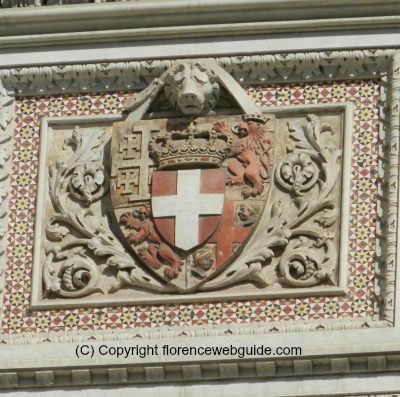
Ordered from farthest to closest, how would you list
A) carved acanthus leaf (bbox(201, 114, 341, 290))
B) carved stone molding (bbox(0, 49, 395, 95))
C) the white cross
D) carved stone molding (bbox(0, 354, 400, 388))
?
carved stone molding (bbox(0, 49, 395, 95))
the white cross
carved acanthus leaf (bbox(201, 114, 341, 290))
carved stone molding (bbox(0, 354, 400, 388))

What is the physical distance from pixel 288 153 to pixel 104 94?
1.48m

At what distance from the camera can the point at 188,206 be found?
23.4m

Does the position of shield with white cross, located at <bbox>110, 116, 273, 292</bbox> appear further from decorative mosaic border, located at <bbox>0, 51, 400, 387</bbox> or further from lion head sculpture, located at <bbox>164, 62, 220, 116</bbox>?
decorative mosaic border, located at <bbox>0, 51, 400, 387</bbox>

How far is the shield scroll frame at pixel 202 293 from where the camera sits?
23062 millimetres

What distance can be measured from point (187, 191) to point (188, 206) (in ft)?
0.38

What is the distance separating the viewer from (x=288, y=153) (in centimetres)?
2356

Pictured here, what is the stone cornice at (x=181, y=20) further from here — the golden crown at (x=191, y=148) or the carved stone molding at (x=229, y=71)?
the golden crown at (x=191, y=148)

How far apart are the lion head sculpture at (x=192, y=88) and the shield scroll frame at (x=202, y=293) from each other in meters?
0.40

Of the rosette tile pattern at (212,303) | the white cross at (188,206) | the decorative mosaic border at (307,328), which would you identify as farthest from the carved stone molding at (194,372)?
the white cross at (188,206)

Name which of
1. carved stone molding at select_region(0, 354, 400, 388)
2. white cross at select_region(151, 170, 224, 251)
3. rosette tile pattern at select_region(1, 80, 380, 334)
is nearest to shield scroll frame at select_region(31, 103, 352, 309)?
rosette tile pattern at select_region(1, 80, 380, 334)

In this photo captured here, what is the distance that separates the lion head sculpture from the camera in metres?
23.7

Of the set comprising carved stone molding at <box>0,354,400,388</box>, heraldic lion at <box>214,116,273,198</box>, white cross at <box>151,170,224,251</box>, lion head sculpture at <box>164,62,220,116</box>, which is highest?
lion head sculpture at <box>164,62,220,116</box>

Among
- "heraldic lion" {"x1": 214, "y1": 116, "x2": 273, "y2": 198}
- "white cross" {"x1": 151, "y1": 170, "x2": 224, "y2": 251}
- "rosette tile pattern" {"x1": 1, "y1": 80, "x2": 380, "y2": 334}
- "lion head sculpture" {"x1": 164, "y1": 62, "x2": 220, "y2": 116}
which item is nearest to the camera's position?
"rosette tile pattern" {"x1": 1, "y1": 80, "x2": 380, "y2": 334}

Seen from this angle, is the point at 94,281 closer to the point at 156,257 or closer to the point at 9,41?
the point at 156,257
